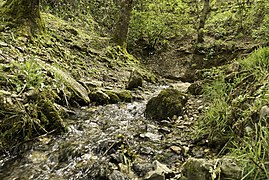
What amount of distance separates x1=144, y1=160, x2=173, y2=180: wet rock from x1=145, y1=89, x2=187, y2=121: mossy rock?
5.29 feet

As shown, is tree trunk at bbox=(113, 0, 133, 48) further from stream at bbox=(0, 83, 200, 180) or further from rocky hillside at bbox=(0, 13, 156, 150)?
stream at bbox=(0, 83, 200, 180)

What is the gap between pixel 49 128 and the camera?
3.26 m

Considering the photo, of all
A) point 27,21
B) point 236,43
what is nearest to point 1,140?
point 27,21

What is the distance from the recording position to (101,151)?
2.85m

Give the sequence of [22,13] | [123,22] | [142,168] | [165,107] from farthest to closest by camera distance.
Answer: [123,22] → [22,13] → [165,107] → [142,168]

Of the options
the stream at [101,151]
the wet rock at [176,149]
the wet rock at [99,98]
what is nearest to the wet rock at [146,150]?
the stream at [101,151]

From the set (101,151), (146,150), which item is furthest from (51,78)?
(146,150)

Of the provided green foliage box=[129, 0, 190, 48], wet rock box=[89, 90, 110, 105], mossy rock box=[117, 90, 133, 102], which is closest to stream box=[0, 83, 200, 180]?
wet rock box=[89, 90, 110, 105]

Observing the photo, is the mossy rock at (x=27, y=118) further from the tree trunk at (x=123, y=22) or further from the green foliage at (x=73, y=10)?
the green foliage at (x=73, y=10)

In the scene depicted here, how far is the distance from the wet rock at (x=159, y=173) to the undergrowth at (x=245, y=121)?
55cm

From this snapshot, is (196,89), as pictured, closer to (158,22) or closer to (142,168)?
(142,168)

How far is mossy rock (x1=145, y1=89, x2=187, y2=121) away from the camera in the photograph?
3.99m

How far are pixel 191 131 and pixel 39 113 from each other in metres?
2.04

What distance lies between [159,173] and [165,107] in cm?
199
